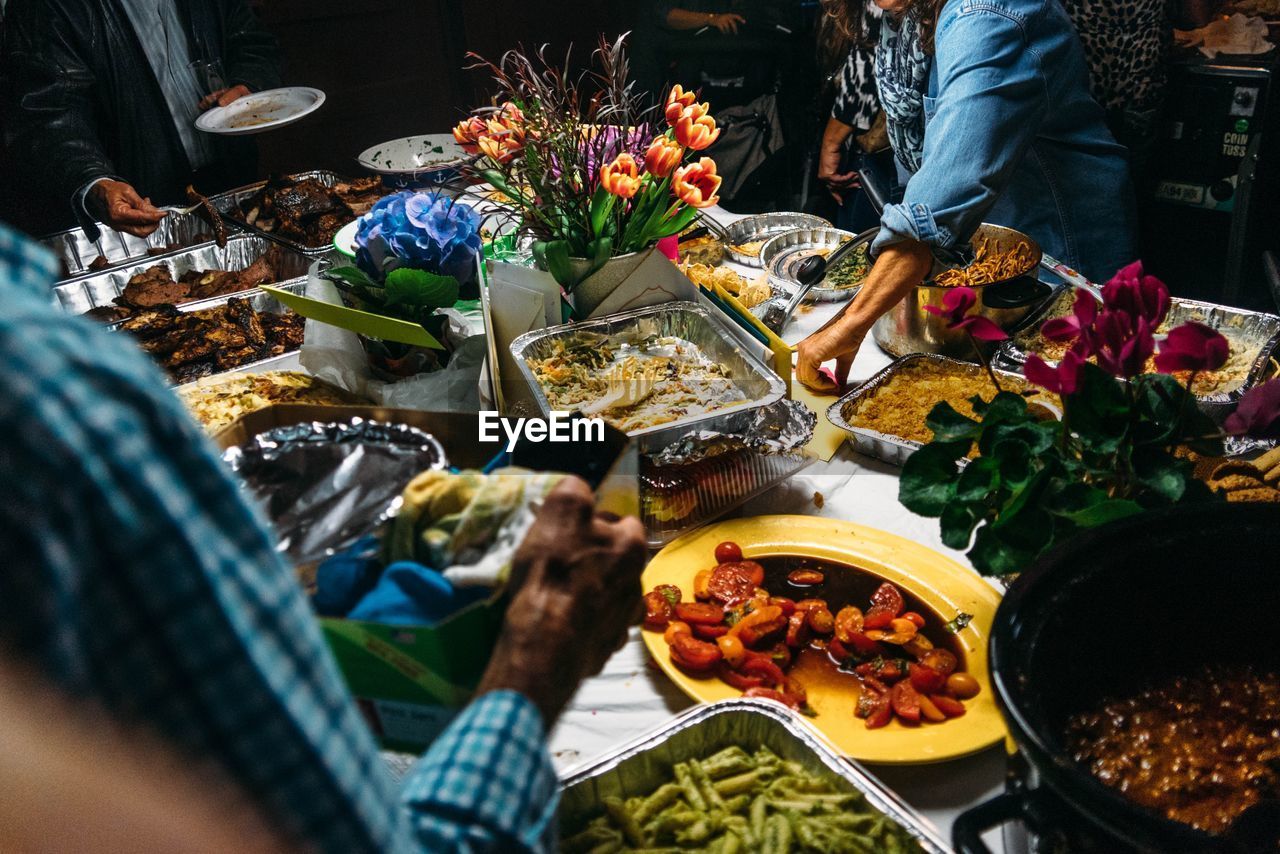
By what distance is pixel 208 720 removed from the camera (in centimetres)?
36

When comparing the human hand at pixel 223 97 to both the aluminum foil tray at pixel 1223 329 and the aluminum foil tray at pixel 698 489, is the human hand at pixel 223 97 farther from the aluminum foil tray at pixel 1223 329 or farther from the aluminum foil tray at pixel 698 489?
the aluminum foil tray at pixel 1223 329

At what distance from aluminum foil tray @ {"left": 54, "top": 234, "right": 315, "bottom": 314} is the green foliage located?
196 cm

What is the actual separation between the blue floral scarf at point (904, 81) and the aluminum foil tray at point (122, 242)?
2009mm

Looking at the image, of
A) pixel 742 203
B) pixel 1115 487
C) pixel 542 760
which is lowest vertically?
pixel 742 203

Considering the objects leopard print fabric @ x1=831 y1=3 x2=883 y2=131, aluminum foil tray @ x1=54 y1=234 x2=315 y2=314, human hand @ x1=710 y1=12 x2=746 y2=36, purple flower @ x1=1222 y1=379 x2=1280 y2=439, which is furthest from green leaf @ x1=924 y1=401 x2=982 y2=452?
human hand @ x1=710 y1=12 x2=746 y2=36

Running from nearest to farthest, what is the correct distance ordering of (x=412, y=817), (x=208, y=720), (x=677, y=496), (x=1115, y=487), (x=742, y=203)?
1. (x=208, y=720)
2. (x=412, y=817)
3. (x=1115, y=487)
4. (x=677, y=496)
5. (x=742, y=203)

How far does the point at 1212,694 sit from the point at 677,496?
0.73 meters

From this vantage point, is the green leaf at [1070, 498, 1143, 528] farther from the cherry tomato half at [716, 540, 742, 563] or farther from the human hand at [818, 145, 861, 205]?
the human hand at [818, 145, 861, 205]

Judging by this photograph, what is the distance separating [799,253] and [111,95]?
242cm

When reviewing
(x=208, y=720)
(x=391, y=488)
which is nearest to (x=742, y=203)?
(x=391, y=488)

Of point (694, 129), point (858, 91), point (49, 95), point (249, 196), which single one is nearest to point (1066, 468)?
point (694, 129)

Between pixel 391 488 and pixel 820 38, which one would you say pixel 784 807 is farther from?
pixel 820 38

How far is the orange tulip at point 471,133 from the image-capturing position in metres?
1.73

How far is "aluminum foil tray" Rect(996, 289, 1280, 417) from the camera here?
Result: 163 cm
